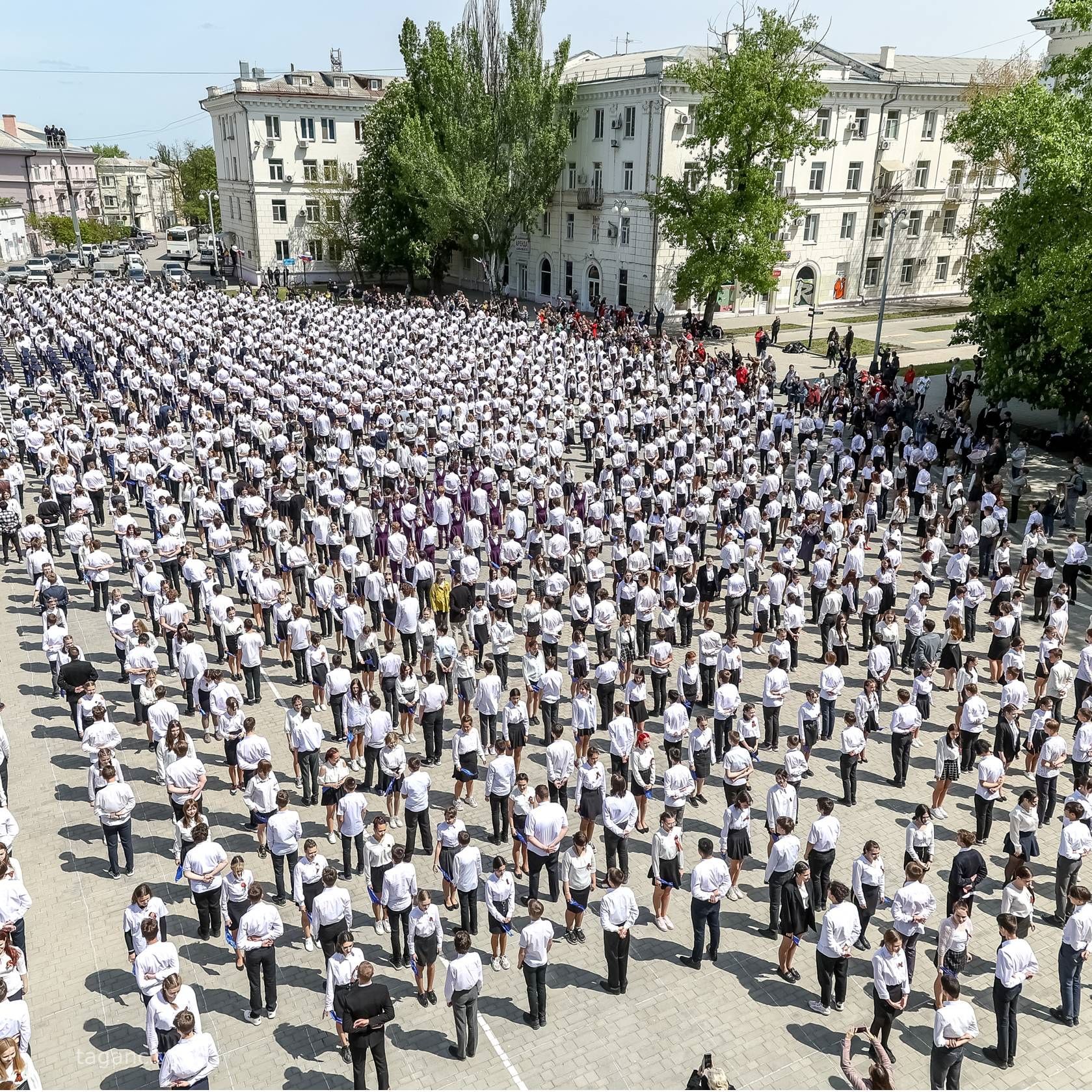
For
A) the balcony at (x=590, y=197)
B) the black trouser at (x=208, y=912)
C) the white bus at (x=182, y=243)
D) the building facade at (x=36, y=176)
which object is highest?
the building facade at (x=36, y=176)

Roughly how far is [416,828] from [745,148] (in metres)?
35.0

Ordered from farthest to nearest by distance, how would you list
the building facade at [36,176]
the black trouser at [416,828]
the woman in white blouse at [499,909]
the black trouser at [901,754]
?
1. the building facade at [36,176]
2. the black trouser at [901,754]
3. the black trouser at [416,828]
4. the woman in white blouse at [499,909]

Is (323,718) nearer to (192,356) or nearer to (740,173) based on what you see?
(192,356)

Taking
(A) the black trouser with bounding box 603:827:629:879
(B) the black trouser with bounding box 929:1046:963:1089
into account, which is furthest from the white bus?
(B) the black trouser with bounding box 929:1046:963:1089

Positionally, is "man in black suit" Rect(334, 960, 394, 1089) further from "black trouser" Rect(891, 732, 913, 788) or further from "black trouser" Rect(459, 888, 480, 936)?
"black trouser" Rect(891, 732, 913, 788)

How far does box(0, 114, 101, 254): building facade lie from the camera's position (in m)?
94.9

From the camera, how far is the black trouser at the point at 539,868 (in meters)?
9.98

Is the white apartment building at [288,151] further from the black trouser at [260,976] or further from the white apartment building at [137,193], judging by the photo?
the white apartment building at [137,193]

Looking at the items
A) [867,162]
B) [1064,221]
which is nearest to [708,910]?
[1064,221]

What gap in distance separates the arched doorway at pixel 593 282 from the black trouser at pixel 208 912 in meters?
43.3

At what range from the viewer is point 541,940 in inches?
331

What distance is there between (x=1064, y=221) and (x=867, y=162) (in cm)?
2926

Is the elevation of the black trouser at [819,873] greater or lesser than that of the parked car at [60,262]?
lesser

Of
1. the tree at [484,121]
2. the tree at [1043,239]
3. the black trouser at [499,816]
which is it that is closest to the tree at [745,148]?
the tree at [484,121]
